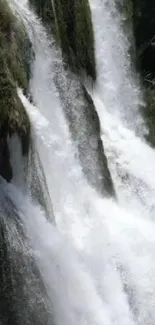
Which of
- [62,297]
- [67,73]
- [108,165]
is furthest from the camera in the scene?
[108,165]

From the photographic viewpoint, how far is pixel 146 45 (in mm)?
12406

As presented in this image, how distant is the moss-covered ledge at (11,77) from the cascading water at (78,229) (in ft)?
0.99

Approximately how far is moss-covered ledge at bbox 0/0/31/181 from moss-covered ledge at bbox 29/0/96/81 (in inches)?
41.8

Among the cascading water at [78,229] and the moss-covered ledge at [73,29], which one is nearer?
the cascading water at [78,229]

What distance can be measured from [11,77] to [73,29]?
141 inches

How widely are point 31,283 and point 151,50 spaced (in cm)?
658

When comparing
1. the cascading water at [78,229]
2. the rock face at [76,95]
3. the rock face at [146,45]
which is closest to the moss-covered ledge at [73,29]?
the rock face at [76,95]

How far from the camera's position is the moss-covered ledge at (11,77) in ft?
23.2

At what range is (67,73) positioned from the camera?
9828 millimetres

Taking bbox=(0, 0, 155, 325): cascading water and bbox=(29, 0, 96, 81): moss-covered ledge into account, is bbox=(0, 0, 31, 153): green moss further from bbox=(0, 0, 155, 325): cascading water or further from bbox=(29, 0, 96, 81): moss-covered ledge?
bbox=(29, 0, 96, 81): moss-covered ledge

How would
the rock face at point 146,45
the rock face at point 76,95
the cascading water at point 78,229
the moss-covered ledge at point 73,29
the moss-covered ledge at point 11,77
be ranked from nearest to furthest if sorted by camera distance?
the moss-covered ledge at point 11,77, the cascading water at point 78,229, the rock face at point 76,95, the moss-covered ledge at point 73,29, the rock face at point 146,45

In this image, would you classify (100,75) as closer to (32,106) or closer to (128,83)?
(128,83)

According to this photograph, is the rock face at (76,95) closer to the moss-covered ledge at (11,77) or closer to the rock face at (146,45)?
the moss-covered ledge at (11,77)

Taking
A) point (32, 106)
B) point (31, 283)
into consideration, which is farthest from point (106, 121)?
point (31, 283)
